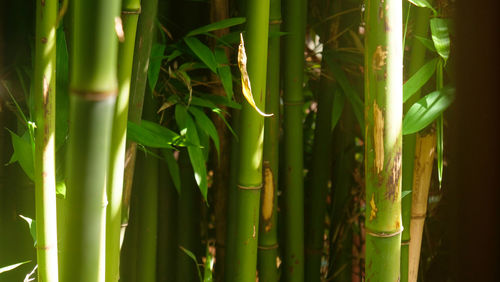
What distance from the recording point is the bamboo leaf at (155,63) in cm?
93

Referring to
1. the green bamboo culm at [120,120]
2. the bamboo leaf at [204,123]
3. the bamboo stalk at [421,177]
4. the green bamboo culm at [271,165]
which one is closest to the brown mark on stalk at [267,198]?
the green bamboo culm at [271,165]

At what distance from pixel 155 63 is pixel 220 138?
8.7 inches

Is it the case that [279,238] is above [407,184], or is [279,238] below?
below

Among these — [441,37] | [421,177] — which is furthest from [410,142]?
[441,37]

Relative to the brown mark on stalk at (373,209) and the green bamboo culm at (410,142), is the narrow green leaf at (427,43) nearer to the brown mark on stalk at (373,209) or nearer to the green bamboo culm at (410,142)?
the green bamboo culm at (410,142)

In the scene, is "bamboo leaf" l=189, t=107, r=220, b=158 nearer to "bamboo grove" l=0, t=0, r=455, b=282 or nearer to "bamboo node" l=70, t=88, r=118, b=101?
"bamboo grove" l=0, t=0, r=455, b=282

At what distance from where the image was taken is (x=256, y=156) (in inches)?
35.9

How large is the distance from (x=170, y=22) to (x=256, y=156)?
31 cm

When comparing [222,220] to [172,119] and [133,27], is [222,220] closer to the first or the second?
[172,119]

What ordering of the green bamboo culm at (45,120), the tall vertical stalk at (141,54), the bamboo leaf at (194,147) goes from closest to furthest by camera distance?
the green bamboo culm at (45,120)
the tall vertical stalk at (141,54)
the bamboo leaf at (194,147)

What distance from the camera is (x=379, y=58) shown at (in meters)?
0.70

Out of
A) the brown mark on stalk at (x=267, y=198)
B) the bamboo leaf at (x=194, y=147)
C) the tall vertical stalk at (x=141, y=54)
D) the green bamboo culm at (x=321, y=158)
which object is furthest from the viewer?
the green bamboo culm at (x=321, y=158)

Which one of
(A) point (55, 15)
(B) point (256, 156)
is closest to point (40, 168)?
(A) point (55, 15)

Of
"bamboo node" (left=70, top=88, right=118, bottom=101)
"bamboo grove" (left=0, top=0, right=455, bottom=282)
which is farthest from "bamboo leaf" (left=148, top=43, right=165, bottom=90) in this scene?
"bamboo node" (left=70, top=88, right=118, bottom=101)
